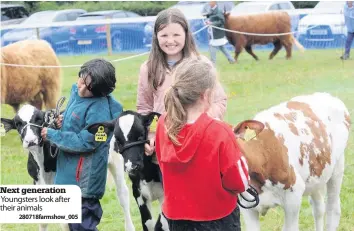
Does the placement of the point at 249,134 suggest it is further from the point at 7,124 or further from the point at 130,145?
the point at 7,124

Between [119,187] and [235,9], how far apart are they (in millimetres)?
14437

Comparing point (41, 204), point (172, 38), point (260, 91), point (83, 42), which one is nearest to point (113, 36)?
point (83, 42)

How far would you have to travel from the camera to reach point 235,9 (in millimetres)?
19688

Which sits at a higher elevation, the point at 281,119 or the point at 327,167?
the point at 281,119

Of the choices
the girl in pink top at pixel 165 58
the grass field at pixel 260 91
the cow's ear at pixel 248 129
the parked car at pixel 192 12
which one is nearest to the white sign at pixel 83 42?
the grass field at pixel 260 91

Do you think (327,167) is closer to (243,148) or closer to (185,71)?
(243,148)

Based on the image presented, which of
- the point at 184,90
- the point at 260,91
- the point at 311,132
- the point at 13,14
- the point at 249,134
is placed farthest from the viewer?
the point at 13,14

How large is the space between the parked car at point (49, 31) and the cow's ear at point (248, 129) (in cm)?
1052

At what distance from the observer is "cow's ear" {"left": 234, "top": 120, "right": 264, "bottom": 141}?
4183 millimetres

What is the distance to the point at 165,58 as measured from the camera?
4.59m

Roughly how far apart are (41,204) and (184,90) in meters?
1.97

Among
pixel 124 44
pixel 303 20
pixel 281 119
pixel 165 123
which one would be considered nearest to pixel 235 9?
pixel 303 20

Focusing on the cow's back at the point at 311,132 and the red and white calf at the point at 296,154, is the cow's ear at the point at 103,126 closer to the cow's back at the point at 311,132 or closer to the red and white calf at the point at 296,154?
the red and white calf at the point at 296,154

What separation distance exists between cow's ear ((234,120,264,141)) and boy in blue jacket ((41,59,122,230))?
913 mm
